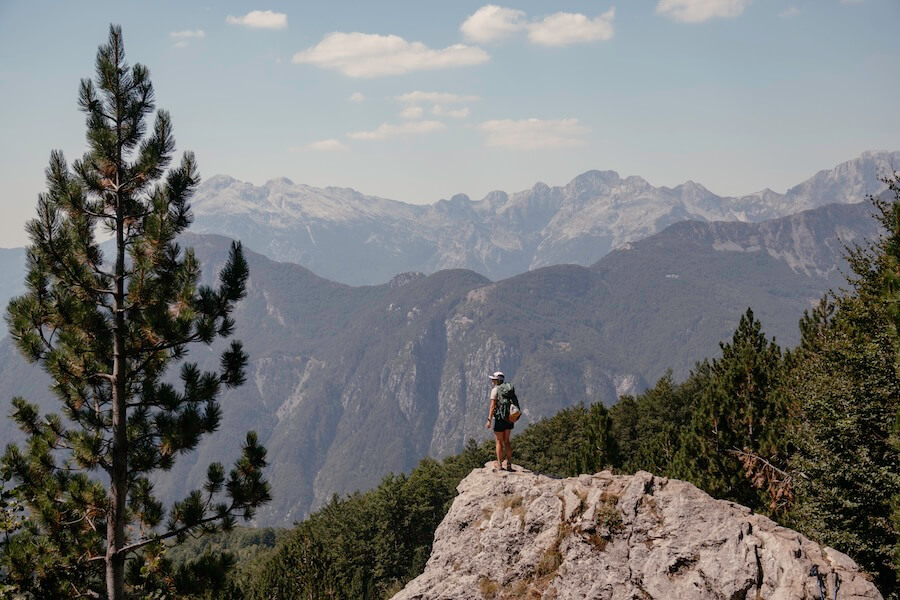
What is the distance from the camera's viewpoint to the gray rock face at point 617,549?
51.0 feet

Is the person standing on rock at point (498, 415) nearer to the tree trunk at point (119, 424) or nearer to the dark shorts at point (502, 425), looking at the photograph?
the dark shorts at point (502, 425)

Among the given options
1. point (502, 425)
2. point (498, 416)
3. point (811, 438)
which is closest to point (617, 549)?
point (502, 425)

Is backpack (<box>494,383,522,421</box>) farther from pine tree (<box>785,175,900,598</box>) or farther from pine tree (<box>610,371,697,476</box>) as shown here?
pine tree (<box>610,371,697,476</box>)

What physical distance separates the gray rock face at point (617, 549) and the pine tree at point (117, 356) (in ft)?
23.4

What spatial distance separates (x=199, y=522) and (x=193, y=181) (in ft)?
30.7

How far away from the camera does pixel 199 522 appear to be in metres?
16.8

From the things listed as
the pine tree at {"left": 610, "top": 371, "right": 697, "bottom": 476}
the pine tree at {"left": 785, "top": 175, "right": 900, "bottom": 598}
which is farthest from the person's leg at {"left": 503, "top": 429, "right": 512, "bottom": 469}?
the pine tree at {"left": 610, "top": 371, "right": 697, "bottom": 476}

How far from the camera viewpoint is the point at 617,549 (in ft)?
58.3

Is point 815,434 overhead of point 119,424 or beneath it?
beneath

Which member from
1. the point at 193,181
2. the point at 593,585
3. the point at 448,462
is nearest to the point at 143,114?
the point at 193,181

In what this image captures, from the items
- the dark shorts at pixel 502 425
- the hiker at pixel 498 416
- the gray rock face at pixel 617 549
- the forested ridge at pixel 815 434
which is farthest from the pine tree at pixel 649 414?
the gray rock face at pixel 617 549

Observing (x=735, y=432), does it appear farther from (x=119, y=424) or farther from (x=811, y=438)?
(x=119, y=424)

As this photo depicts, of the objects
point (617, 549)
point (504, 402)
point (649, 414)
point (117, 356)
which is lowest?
point (649, 414)

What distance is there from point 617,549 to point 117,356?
14706mm
